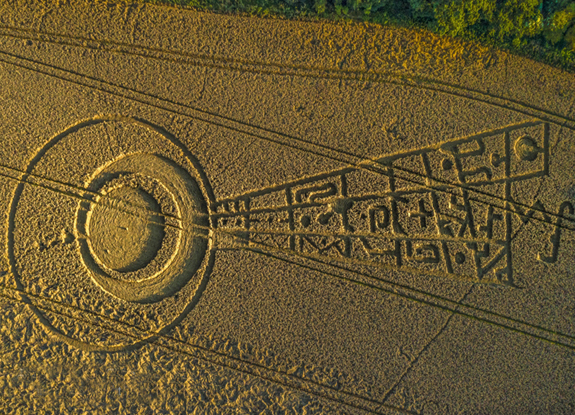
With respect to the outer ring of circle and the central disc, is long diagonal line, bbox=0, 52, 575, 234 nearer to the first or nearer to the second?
the outer ring of circle

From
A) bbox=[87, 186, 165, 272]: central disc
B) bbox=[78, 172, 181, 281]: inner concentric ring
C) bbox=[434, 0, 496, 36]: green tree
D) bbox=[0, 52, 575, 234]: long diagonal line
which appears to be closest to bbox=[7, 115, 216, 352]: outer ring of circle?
bbox=[0, 52, 575, 234]: long diagonal line

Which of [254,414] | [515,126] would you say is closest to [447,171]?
[515,126]

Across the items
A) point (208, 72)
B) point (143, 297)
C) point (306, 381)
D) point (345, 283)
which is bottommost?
point (306, 381)

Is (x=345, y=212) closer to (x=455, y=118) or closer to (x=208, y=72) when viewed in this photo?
(x=455, y=118)

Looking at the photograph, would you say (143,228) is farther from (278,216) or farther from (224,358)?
(224,358)

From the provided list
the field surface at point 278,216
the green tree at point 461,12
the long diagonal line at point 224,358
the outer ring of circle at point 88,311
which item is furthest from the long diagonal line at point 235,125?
the long diagonal line at point 224,358

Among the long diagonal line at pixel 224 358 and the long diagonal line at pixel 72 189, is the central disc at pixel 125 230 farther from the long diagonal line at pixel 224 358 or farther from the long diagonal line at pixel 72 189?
the long diagonal line at pixel 224 358

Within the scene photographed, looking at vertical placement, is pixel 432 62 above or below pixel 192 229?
above
